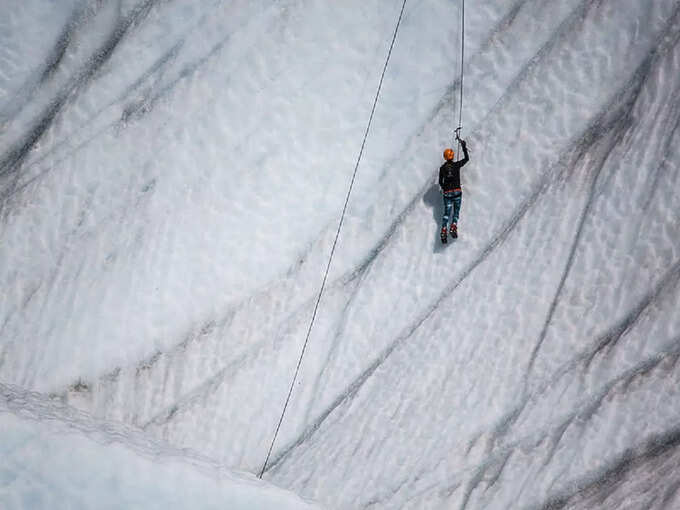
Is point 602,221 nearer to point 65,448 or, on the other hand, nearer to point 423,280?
point 423,280

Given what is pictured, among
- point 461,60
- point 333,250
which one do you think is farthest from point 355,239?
point 461,60

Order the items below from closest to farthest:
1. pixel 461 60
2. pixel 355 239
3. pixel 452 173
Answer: pixel 452 173
pixel 461 60
pixel 355 239

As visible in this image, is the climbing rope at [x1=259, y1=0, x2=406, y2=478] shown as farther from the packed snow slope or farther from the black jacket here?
the black jacket

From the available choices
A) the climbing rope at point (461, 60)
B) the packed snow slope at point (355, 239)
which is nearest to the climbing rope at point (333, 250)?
the packed snow slope at point (355, 239)

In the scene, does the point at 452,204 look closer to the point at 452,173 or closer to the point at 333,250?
the point at 452,173

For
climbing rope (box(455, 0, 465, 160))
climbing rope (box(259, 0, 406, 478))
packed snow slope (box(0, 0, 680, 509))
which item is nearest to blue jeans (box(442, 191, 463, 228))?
packed snow slope (box(0, 0, 680, 509))
